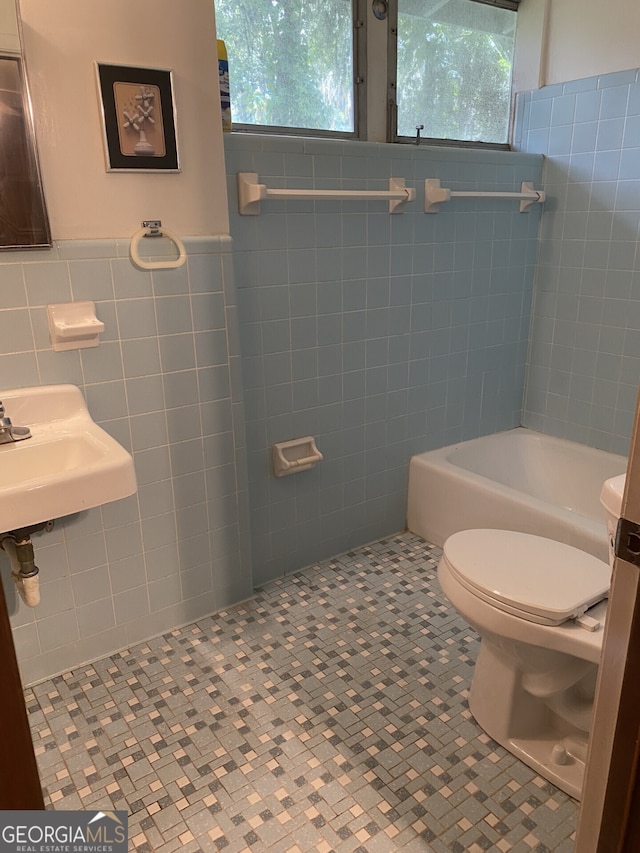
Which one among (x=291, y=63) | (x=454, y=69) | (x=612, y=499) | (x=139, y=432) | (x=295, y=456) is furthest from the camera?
(x=454, y=69)

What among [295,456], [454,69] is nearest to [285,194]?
[295,456]

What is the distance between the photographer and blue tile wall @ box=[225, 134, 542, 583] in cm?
208

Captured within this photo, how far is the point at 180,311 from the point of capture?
6.05 ft

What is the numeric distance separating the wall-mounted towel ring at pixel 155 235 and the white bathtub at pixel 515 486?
131 centimetres

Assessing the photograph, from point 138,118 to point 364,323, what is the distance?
1.03 meters

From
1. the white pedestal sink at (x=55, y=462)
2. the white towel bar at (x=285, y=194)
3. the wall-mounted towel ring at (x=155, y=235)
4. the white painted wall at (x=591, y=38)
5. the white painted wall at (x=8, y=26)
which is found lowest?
the white pedestal sink at (x=55, y=462)

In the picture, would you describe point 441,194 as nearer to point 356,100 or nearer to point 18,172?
point 356,100

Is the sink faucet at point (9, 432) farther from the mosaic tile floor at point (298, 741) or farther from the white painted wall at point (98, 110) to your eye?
the mosaic tile floor at point (298, 741)

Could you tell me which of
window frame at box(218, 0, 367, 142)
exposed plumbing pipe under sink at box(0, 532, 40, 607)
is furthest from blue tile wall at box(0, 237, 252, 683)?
window frame at box(218, 0, 367, 142)

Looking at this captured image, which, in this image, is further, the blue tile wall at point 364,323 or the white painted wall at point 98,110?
the blue tile wall at point 364,323

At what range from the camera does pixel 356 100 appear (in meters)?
2.35

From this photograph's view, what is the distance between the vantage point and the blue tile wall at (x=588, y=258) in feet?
7.98

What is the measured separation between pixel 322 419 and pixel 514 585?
3.34 feet

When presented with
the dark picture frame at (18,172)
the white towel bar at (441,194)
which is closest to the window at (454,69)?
the white towel bar at (441,194)
